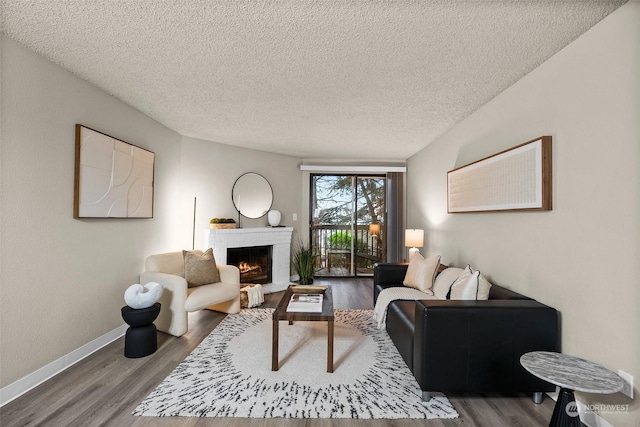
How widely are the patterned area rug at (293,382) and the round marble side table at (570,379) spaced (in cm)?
58

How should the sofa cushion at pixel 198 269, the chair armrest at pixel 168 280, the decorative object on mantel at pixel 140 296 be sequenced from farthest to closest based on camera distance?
the sofa cushion at pixel 198 269
the chair armrest at pixel 168 280
the decorative object on mantel at pixel 140 296

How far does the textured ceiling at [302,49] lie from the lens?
1.74 m

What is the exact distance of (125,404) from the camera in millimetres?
2037

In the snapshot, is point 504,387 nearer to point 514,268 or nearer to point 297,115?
point 514,268

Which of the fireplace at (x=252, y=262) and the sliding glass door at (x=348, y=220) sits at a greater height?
the sliding glass door at (x=348, y=220)

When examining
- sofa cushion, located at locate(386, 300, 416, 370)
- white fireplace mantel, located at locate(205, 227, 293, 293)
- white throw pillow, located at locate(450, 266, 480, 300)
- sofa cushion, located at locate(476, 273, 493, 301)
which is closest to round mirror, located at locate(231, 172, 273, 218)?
white fireplace mantel, located at locate(205, 227, 293, 293)

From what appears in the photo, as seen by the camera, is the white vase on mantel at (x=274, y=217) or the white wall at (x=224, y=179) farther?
the white vase on mantel at (x=274, y=217)

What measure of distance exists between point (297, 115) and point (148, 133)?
1726 millimetres

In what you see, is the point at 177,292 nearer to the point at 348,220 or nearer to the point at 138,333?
the point at 138,333

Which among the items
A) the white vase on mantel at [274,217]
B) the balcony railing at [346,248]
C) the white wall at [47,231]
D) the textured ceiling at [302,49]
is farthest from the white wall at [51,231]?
the balcony railing at [346,248]

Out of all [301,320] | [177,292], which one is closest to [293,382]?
[301,320]

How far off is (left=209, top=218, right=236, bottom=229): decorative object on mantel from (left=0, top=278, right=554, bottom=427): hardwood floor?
2.07 m

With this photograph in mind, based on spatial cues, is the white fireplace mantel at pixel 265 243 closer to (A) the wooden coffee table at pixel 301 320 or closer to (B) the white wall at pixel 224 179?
(B) the white wall at pixel 224 179

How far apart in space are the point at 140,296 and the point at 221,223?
1949mm
